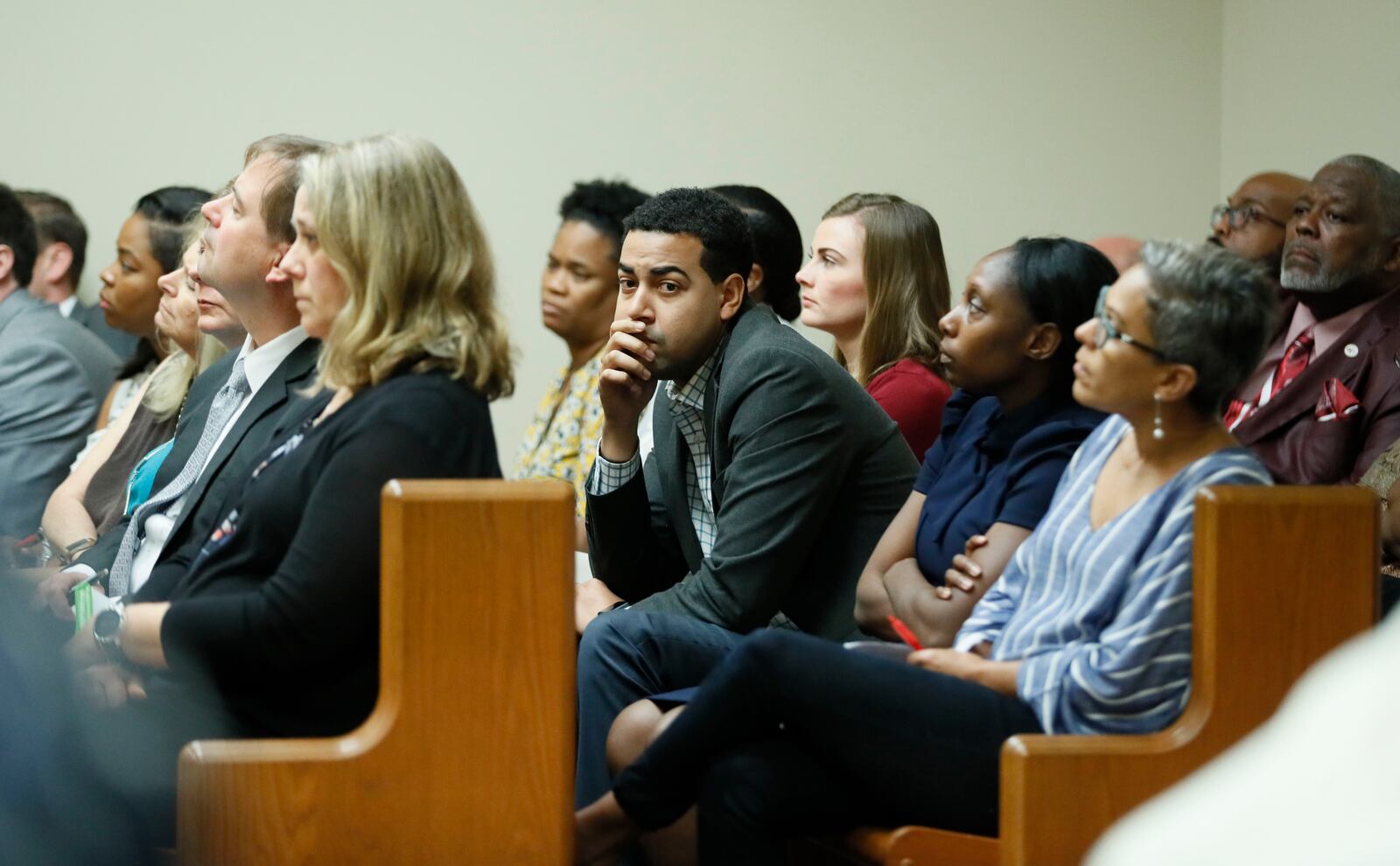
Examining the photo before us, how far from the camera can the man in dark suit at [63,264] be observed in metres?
4.67

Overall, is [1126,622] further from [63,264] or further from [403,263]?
[63,264]

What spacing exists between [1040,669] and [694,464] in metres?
1.00

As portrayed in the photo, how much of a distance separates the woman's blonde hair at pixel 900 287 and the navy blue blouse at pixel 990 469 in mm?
701

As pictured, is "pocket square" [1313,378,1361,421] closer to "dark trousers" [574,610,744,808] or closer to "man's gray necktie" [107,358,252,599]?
"dark trousers" [574,610,744,808]

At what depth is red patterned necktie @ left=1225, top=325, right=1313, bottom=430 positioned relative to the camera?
130 inches

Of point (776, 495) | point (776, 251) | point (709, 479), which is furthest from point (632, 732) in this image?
point (776, 251)

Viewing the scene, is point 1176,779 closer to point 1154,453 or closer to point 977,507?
point 1154,453

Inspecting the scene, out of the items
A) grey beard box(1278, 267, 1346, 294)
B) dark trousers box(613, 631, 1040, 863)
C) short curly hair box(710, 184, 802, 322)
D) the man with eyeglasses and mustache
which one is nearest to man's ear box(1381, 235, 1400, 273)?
grey beard box(1278, 267, 1346, 294)

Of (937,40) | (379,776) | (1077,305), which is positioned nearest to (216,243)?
(379,776)

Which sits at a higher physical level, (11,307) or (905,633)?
(11,307)

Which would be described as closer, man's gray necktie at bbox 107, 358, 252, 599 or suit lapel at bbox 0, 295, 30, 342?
man's gray necktie at bbox 107, 358, 252, 599

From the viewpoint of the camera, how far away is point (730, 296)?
2.71 m

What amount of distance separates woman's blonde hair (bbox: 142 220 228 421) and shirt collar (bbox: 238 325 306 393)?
0.79 metres

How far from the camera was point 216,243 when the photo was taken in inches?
96.7
